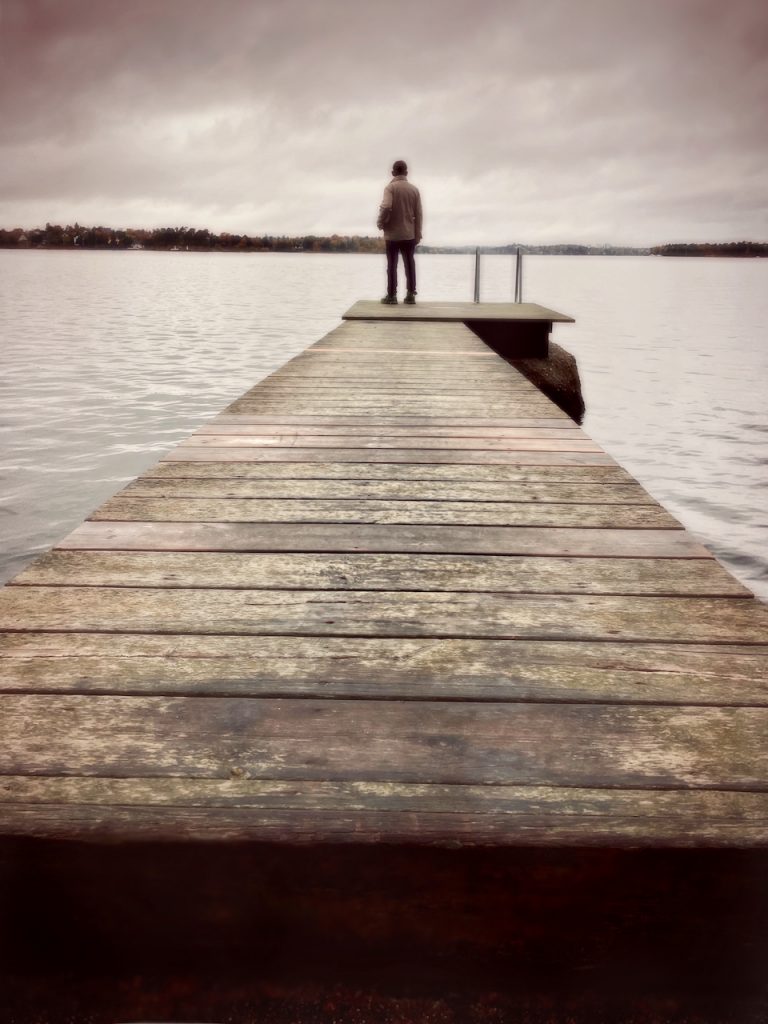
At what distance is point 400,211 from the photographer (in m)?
11.1

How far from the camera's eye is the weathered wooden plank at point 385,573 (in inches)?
79.0

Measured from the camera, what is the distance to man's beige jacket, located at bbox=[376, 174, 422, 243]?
11.0 m

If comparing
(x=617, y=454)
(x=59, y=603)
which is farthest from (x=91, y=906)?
(x=617, y=454)

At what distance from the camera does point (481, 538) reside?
2.40 meters

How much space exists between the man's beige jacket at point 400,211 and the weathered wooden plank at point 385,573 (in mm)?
9778

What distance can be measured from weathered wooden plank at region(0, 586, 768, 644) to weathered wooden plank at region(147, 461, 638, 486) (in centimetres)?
114

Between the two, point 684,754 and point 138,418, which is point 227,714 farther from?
point 138,418

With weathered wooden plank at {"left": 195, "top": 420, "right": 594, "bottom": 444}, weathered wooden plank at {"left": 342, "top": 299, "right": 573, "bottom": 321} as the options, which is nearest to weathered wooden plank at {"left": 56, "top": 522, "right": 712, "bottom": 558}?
weathered wooden plank at {"left": 195, "top": 420, "right": 594, "bottom": 444}

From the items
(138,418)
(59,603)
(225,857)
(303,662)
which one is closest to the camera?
(225,857)

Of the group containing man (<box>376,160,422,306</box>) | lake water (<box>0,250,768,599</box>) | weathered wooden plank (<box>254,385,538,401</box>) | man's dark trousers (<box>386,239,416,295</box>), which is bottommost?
lake water (<box>0,250,768,599</box>)

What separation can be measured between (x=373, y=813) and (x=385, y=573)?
970mm

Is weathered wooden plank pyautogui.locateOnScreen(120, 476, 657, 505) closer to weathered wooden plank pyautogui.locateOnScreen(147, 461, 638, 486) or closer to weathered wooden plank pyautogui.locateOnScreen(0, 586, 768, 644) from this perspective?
weathered wooden plank pyautogui.locateOnScreen(147, 461, 638, 486)

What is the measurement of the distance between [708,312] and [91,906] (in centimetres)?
4123

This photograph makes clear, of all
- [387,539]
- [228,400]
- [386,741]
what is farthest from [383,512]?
[228,400]
